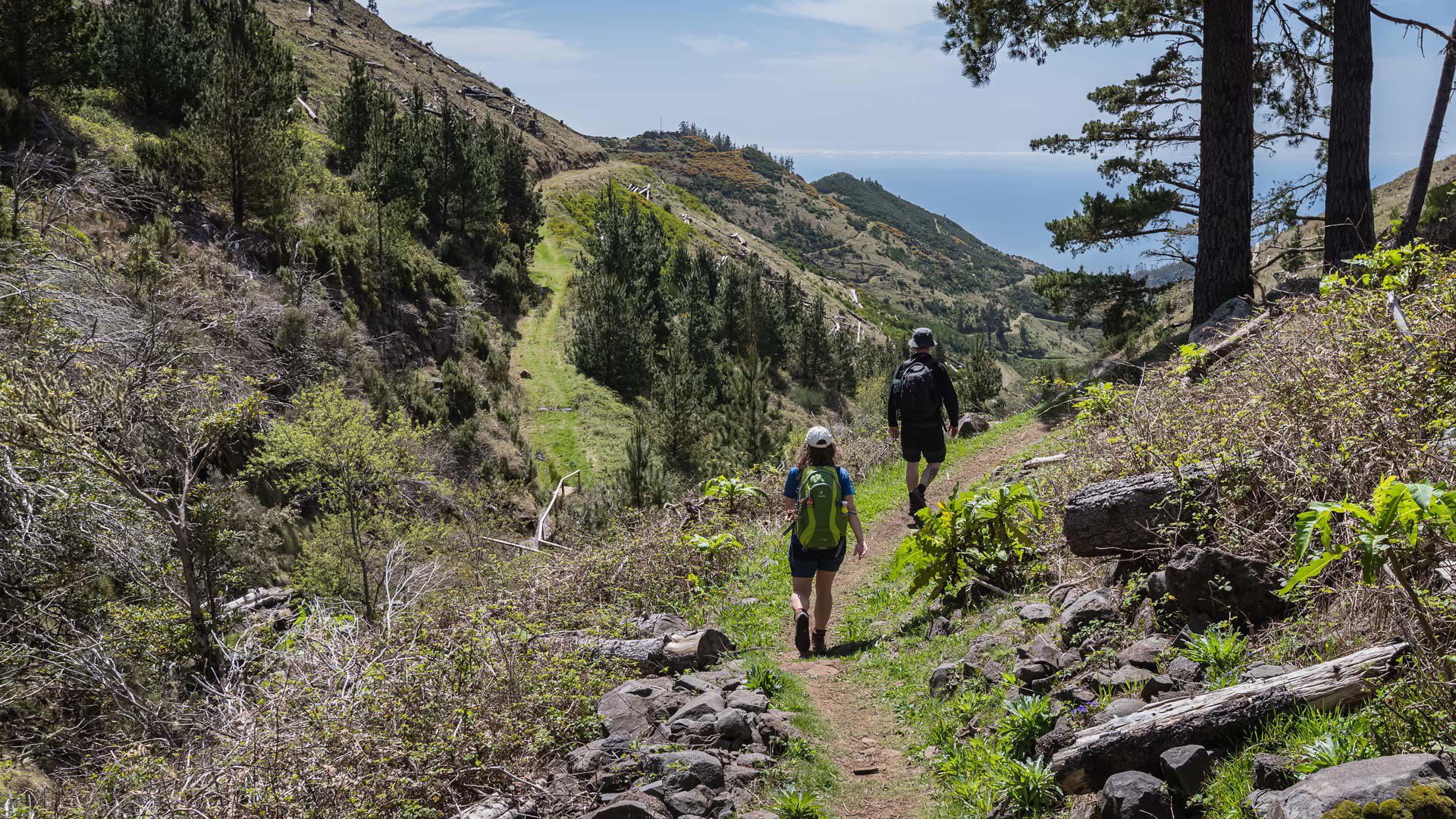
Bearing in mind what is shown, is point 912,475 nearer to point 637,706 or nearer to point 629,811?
point 637,706

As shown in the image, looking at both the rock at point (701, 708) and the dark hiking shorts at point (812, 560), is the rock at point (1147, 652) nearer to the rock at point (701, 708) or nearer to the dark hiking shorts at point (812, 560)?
the rock at point (701, 708)

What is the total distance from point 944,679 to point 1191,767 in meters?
2.03

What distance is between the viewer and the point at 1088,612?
4.49 meters

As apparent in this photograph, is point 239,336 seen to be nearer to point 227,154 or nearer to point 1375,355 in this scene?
point 227,154

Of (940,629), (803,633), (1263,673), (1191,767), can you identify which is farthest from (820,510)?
(1191,767)

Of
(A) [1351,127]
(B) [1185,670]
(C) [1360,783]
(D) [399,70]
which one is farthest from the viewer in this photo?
(D) [399,70]

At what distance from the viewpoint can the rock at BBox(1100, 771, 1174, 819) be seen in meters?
2.88

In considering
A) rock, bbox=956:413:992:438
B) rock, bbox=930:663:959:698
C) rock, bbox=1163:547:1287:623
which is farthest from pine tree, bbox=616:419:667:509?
rock, bbox=1163:547:1287:623

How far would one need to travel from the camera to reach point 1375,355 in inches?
175

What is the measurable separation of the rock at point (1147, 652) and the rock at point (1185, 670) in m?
0.17

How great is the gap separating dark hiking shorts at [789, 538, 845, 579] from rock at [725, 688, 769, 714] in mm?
1346

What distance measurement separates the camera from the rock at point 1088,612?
14.6ft

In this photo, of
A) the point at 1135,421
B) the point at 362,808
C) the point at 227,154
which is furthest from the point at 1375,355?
the point at 227,154

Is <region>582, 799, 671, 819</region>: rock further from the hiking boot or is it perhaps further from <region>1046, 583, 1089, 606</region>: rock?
<region>1046, 583, 1089, 606</region>: rock
